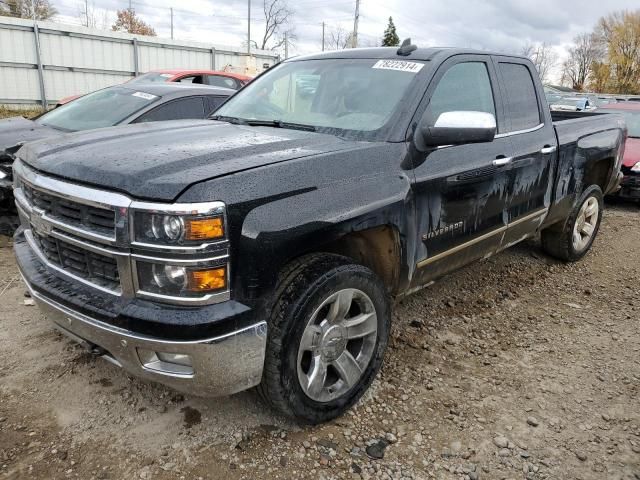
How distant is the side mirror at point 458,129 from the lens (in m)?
2.74

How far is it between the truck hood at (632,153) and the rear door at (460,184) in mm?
5324

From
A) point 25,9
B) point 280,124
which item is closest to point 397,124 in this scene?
point 280,124

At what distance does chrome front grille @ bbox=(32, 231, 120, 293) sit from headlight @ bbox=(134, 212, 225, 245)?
9.7 inches

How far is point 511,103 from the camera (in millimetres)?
3756

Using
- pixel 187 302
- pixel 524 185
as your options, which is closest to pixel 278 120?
pixel 187 302

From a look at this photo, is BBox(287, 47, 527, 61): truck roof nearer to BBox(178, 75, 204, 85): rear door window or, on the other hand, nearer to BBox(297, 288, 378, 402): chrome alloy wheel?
BBox(297, 288, 378, 402): chrome alloy wheel

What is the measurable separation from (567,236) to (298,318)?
11.8 ft

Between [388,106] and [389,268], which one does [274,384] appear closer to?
[389,268]

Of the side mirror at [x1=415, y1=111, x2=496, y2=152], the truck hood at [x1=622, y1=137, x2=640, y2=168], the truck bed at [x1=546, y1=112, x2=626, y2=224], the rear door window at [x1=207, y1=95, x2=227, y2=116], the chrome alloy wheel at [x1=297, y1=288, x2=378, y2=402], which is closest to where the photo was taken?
the chrome alloy wheel at [x1=297, y1=288, x2=378, y2=402]

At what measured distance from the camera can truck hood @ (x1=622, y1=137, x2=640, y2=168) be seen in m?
7.83

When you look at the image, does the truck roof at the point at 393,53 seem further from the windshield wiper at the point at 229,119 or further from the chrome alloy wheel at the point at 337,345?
the chrome alloy wheel at the point at 337,345

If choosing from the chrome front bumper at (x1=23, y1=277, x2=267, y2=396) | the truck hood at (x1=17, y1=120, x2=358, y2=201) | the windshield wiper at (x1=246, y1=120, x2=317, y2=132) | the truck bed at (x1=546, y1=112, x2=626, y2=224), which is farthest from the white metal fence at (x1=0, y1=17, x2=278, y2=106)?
the chrome front bumper at (x1=23, y1=277, x2=267, y2=396)

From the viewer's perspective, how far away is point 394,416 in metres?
2.73

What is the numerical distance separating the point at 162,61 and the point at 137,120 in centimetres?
1426
